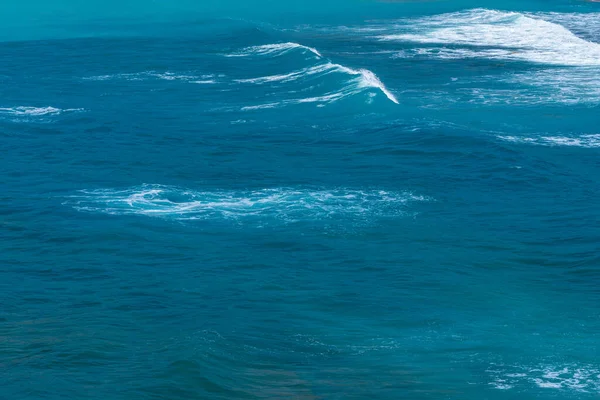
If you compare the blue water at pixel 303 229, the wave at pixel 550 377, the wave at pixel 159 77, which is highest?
the wave at pixel 159 77

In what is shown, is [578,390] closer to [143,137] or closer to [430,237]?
[430,237]

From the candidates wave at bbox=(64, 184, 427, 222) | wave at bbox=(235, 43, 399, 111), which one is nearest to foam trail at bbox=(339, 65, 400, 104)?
wave at bbox=(235, 43, 399, 111)

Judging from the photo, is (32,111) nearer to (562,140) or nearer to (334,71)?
(334,71)

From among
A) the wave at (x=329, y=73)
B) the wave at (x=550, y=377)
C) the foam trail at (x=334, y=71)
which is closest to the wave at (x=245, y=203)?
the wave at (x=550, y=377)

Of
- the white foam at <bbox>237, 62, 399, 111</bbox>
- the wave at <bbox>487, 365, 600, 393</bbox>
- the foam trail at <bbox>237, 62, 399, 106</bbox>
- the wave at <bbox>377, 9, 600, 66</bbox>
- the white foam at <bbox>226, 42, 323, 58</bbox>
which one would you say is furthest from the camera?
the white foam at <bbox>226, 42, 323, 58</bbox>

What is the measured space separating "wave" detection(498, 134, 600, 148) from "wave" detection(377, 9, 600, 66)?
1137 cm

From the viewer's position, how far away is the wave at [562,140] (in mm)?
23609

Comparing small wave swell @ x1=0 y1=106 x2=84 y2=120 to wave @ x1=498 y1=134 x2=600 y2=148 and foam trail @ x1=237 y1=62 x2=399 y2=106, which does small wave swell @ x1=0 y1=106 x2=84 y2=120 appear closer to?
foam trail @ x1=237 y1=62 x2=399 y2=106

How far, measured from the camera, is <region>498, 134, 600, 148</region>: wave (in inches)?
930

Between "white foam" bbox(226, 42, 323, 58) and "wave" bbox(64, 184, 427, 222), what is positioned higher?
"white foam" bbox(226, 42, 323, 58)

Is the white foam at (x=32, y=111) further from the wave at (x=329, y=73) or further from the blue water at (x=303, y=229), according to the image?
the wave at (x=329, y=73)

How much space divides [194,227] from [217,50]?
Answer: 23.1 meters

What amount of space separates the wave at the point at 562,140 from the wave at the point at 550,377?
11.9 meters

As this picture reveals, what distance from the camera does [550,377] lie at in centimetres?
1234
